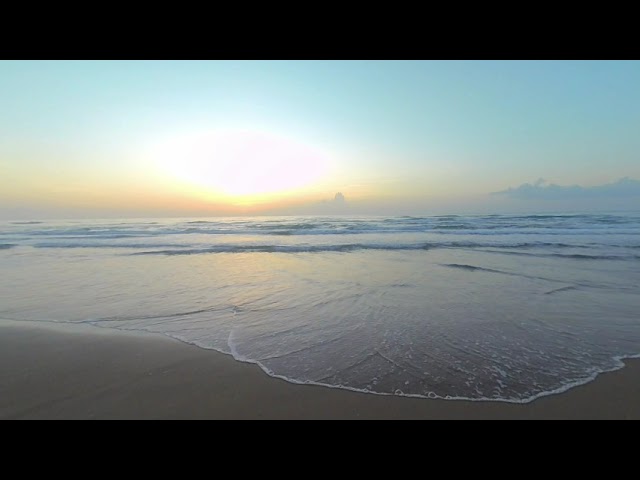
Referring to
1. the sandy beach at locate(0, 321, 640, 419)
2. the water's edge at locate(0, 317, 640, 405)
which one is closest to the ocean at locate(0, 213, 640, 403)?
the water's edge at locate(0, 317, 640, 405)

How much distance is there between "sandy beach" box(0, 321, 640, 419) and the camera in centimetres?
292

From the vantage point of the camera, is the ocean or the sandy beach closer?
the sandy beach

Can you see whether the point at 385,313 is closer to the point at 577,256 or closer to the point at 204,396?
the point at 204,396

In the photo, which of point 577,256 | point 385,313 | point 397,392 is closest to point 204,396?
point 397,392

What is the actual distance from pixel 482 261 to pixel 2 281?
1606 centimetres

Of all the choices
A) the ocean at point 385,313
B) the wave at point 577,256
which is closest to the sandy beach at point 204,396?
the ocean at point 385,313

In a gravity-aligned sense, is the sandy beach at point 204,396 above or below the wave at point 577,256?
above

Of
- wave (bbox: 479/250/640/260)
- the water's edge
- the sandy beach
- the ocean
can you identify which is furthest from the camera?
wave (bbox: 479/250/640/260)

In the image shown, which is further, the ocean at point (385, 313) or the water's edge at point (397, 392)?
the ocean at point (385, 313)

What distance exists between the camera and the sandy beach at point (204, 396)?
292cm

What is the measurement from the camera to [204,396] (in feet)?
10.5

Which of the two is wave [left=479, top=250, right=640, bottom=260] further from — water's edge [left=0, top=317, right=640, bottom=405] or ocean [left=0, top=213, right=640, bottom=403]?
water's edge [left=0, top=317, right=640, bottom=405]

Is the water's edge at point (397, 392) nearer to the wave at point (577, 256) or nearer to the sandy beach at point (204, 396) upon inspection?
the sandy beach at point (204, 396)
